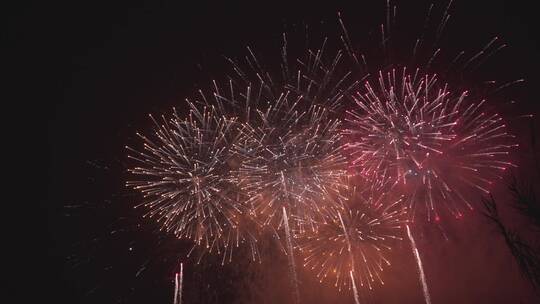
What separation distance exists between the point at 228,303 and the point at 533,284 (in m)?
20.1

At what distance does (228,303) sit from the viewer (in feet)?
74.6

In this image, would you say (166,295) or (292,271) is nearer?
(292,271)

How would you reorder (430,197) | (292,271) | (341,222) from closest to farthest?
(430,197)
(341,222)
(292,271)

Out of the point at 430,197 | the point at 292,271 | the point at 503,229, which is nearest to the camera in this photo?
the point at 503,229

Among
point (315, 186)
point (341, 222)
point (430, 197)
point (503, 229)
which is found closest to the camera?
point (503, 229)

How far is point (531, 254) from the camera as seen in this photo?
12.4ft

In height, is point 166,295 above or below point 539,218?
above

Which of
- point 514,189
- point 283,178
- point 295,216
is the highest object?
point 283,178

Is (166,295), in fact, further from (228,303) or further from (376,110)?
(376,110)

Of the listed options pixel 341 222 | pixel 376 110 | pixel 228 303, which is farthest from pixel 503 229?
pixel 228 303

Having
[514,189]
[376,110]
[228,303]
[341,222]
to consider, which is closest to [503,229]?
[514,189]

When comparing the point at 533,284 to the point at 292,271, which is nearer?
the point at 533,284

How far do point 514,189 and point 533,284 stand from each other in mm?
697

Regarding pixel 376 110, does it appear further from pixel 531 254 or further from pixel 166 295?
pixel 166 295
